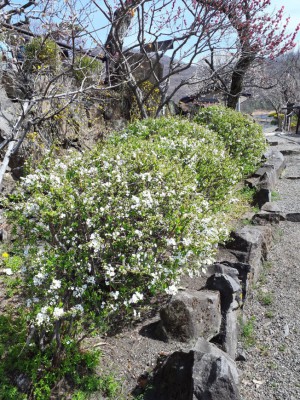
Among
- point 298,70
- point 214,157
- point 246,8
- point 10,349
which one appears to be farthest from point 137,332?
point 298,70

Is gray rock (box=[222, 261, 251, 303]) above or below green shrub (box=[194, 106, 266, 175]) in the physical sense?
below

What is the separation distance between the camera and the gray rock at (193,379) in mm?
2336

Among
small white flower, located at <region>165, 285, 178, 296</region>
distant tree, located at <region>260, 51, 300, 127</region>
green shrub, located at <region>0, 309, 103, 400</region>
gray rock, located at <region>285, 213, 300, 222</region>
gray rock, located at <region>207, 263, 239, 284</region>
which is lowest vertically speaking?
gray rock, located at <region>285, 213, 300, 222</region>

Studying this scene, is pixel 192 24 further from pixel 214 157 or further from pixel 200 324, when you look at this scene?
pixel 200 324

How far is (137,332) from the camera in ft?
10.6

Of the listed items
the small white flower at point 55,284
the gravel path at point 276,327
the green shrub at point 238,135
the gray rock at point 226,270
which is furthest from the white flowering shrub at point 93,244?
the green shrub at point 238,135

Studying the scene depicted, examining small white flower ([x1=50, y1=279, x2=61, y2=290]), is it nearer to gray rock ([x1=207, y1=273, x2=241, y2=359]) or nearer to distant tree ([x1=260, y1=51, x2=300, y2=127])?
gray rock ([x1=207, y1=273, x2=241, y2=359])

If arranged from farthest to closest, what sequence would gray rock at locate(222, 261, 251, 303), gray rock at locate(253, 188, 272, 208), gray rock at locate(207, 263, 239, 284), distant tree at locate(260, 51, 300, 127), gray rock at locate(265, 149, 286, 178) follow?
1. distant tree at locate(260, 51, 300, 127)
2. gray rock at locate(265, 149, 286, 178)
3. gray rock at locate(253, 188, 272, 208)
4. gray rock at locate(222, 261, 251, 303)
5. gray rock at locate(207, 263, 239, 284)

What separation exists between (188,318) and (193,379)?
74 centimetres

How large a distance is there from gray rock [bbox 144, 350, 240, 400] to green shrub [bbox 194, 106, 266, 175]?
18.0ft

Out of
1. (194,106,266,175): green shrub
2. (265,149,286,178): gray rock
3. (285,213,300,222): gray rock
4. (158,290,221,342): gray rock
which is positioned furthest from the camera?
(265,149,286,178): gray rock

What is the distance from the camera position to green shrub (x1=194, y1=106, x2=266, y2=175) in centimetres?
Result: 795

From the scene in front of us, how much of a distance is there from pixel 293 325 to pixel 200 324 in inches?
41.3

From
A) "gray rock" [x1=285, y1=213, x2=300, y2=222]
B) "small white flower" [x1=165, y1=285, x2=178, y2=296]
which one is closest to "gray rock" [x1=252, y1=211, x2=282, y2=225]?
"gray rock" [x1=285, y1=213, x2=300, y2=222]
